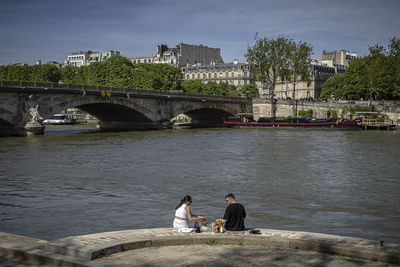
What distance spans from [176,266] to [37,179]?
17757 millimetres

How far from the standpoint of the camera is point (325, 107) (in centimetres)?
8994

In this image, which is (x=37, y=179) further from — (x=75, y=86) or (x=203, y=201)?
(x=75, y=86)

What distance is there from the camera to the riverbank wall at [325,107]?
82.6 m

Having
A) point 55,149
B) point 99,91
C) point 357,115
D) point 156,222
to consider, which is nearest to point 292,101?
point 357,115

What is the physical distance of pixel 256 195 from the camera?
21188 millimetres

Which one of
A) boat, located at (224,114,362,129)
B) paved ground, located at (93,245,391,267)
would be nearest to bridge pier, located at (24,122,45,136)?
boat, located at (224,114,362,129)

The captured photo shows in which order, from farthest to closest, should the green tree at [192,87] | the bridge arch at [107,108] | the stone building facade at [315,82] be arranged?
the stone building facade at [315,82] → the green tree at [192,87] → the bridge arch at [107,108]

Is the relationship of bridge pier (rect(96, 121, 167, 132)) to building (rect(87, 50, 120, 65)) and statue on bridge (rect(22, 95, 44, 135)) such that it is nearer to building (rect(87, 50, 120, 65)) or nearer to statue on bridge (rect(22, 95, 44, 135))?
statue on bridge (rect(22, 95, 44, 135))

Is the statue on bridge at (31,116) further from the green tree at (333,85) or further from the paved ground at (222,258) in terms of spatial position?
the green tree at (333,85)

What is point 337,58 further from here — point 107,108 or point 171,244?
point 171,244

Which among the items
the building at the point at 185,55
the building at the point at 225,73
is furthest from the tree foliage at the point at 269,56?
the building at the point at 185,55

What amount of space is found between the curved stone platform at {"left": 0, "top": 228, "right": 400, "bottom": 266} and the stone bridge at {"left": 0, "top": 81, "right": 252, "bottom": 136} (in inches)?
1778

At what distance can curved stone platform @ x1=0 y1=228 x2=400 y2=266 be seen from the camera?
385 inches

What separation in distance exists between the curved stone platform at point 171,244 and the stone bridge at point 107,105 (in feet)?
148
